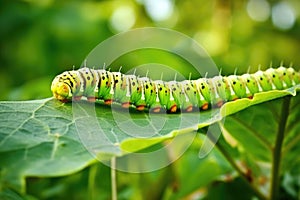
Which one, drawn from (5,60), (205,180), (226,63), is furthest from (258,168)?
(5,60)

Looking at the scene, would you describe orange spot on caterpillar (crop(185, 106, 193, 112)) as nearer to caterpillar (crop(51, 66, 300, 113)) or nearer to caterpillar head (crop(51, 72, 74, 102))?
caterpillar (crop(51, 66, 300, 113))

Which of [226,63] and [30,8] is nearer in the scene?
[226,63]

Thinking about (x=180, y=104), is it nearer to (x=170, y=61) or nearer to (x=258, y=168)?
(x=258, y=168)

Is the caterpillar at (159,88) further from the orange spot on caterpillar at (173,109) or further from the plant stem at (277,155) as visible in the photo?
the plant stem at (277,155)

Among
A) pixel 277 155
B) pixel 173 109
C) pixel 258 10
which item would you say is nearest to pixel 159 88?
pixel 173 109

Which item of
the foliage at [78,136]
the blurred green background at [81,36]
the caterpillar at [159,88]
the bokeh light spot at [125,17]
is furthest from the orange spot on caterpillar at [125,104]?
the bokeh light spot at [125,17]

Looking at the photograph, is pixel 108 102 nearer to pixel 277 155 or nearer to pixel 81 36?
pixel 277 155

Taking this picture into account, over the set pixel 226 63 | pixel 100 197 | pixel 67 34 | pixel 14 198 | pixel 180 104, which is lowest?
pixel 100 197
